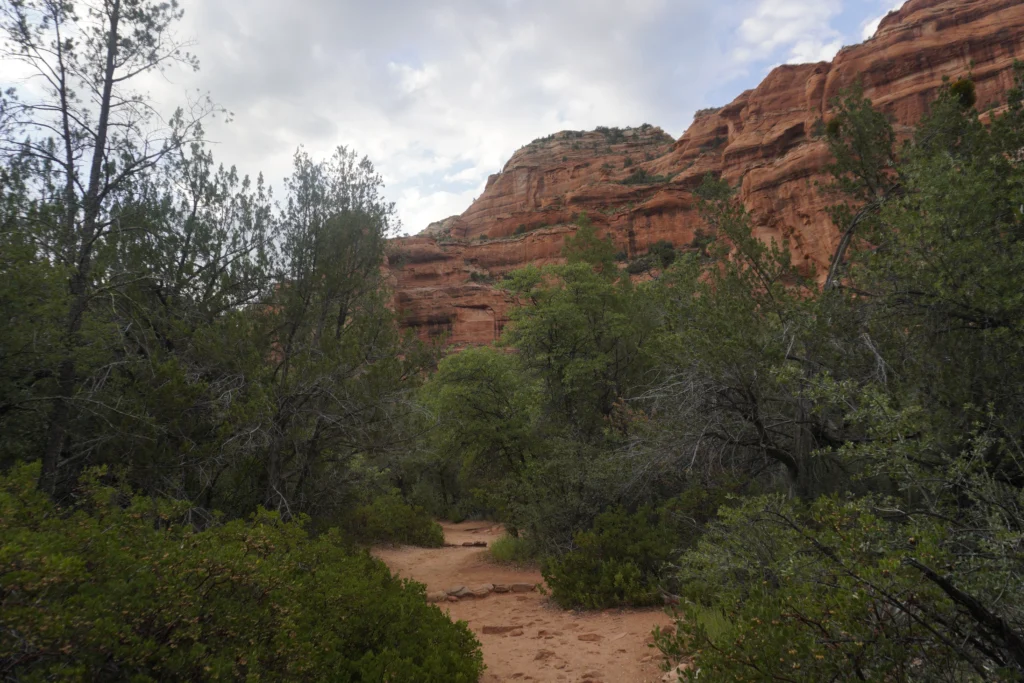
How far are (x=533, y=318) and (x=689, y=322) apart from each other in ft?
19.3

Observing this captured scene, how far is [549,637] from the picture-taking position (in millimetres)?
7113

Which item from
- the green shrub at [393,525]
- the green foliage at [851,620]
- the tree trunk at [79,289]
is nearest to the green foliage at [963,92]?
the green foliage at [851,620]

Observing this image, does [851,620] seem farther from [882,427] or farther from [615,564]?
[615,564]

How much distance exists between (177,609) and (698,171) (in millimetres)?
60742

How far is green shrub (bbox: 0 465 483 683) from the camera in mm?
2551

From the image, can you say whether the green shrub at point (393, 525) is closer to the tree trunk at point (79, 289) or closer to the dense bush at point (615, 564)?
the dense bush at point (615, 564)

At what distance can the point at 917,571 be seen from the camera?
302 centimetres

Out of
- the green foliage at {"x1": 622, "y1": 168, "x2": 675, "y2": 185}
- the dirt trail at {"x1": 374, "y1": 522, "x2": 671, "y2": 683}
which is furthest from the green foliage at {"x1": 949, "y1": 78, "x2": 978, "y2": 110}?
the green foliage at {"x1": 622, "y1": 168, "x2": 675, "y2": 185}

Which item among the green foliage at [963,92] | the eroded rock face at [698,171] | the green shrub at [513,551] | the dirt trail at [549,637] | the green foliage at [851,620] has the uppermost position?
the eroded rock face at [698,171]

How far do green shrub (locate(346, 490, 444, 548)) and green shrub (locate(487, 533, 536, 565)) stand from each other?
11.0 ft

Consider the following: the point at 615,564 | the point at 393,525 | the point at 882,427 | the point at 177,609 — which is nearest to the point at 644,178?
the point at 393,525

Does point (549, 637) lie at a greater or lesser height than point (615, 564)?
lesser

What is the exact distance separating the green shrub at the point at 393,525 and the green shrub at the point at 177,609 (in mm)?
9666

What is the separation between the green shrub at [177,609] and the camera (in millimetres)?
2551
